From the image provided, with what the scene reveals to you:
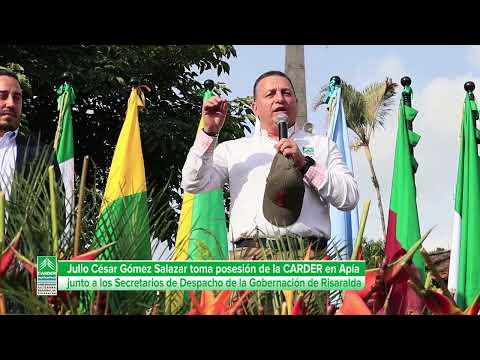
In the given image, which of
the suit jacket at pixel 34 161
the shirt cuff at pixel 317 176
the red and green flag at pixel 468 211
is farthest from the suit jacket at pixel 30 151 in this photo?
the red and green flag at pixel 468 211

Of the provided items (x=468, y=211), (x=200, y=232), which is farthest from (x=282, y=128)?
(x=468, y=211)

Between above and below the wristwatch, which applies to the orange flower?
below

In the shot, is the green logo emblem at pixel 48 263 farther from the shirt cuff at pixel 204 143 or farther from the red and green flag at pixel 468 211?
the red and green flag at pixel 468 211

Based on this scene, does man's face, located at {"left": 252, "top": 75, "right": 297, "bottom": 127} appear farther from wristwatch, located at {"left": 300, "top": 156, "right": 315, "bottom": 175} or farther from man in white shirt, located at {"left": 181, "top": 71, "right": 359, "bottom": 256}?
wristwatch, located at {"left": 300, "top": 156, "right": 315, "bottom": 175}

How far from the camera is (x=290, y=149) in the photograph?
2.57 m

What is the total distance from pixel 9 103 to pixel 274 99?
0.87 metres

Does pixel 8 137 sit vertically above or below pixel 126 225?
above

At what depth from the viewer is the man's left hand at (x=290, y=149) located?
2.57 meters

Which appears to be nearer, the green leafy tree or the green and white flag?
the green and white flag

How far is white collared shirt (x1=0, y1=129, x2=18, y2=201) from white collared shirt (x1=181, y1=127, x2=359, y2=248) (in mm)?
562

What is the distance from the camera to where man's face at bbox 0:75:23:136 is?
2.71 meters

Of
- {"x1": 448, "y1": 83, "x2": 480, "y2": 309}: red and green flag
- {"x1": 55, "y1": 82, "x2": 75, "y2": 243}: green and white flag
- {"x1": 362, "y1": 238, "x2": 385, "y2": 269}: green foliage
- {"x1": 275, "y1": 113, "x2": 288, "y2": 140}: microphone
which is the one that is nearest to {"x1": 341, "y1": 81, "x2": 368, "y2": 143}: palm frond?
{"x1": 448, "y1": 83, "x2": 480, "y2": 309}: red and green flag

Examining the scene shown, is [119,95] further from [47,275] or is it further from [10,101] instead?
[47,275]
